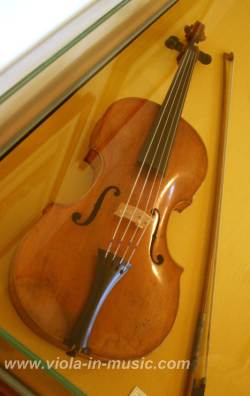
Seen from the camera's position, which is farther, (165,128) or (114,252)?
(165,128)

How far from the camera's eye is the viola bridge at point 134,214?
735mm

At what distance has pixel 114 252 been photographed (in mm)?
679

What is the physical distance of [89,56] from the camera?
0.83 metres

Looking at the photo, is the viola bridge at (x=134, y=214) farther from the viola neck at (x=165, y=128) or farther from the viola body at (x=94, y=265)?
the viola neck at (x=165, y=128)

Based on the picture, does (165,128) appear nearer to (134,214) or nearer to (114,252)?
(134,214)

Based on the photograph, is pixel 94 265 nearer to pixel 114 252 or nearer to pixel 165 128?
pixel 114 252

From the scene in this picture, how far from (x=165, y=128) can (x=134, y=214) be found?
12.2 inches

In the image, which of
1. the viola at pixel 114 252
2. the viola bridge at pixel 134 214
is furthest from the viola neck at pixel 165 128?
the viola bridge at pixel 134 214

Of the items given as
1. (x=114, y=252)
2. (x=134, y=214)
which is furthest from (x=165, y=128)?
(x=114, y=252)

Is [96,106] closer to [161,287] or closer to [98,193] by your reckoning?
[98,193]

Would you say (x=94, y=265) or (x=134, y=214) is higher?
(x=134, y=214)

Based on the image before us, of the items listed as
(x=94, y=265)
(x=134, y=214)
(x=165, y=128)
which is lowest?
(x=94, y=265)

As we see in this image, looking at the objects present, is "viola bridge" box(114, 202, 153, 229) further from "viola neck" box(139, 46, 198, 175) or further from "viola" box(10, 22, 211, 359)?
"viola neck" box(139, 46, 198, 175)

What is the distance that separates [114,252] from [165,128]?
1.37 feet
